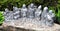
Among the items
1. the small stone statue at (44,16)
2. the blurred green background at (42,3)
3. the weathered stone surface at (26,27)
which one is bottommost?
the weathered stone surface at (26,27)

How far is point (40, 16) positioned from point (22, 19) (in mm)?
572

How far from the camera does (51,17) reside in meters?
5.65

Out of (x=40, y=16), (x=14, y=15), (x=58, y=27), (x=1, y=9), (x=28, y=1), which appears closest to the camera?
(x=58, y=27)

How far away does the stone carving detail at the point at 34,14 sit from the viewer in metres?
5.71

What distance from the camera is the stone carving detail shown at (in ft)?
18.7

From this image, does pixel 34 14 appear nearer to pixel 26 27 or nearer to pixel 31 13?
pixel 31 13

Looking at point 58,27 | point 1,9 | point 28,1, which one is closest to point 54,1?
point 28,1

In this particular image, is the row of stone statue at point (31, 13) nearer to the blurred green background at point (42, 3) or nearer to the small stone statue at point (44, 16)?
the small stone statue at point (44, 16)

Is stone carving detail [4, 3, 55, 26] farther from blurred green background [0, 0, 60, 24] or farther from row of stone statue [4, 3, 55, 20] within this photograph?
blurred green background [0, 0, 60, 24]

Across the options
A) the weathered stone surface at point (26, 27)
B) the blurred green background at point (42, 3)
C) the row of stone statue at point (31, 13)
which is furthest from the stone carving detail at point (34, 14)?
the blurred green background at point (42, 3)

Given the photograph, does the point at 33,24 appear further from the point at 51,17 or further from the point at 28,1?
the point at 28,1

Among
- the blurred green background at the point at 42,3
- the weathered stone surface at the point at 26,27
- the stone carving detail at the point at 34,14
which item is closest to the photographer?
the weathered stone surface at the point at 26,27

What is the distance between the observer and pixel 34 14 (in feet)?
20.2

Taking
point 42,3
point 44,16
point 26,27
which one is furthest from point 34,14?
point 42,3
